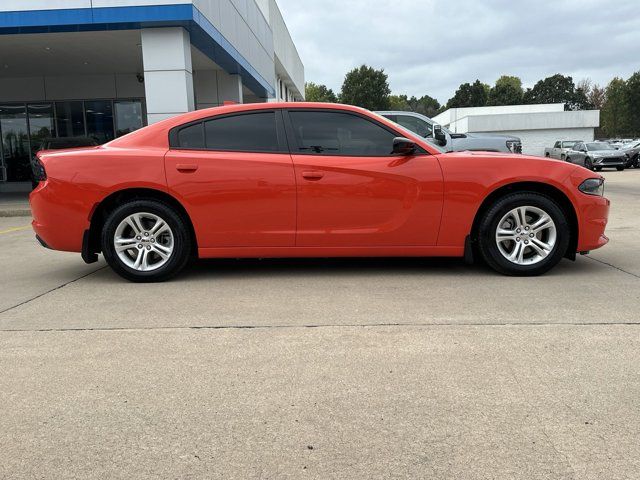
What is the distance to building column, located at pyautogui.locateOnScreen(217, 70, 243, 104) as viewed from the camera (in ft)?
63.4

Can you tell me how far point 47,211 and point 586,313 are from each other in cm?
475

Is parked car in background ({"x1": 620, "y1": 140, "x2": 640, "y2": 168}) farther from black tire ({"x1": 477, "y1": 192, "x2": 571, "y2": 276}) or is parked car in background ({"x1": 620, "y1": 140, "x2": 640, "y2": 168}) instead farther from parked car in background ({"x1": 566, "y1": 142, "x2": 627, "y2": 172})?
black tire ({"x1": 477, "y1": 192, "x2": 571, "y2": 276})

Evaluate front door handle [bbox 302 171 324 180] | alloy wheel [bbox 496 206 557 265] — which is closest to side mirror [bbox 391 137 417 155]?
front door handle [bbox 302 171 324 180]

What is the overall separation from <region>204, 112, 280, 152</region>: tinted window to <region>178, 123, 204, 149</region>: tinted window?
0.19 feet

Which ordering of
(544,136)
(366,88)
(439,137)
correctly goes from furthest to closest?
(366,88), (544,136), (439,137)

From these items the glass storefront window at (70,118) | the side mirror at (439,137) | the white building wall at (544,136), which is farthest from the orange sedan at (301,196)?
the white building wall at (544,136)

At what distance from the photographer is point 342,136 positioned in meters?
5.30

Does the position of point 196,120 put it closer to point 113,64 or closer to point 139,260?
point 139,260

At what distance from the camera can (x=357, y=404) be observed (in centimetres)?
277

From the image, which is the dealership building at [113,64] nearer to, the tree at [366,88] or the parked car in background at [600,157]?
the parked car in background at [600,157]

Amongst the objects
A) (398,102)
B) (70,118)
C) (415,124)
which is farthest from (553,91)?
(415,124)

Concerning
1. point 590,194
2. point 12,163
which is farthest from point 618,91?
point 590,194

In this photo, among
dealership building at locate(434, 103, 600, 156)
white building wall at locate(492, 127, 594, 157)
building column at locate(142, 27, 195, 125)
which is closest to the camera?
building column at locate(142, 27, 195, 125)

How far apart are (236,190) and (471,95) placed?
403 ft
